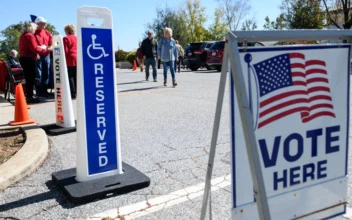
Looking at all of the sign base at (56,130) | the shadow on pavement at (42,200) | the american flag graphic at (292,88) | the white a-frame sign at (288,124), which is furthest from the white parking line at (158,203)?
the sign base at (56,130)

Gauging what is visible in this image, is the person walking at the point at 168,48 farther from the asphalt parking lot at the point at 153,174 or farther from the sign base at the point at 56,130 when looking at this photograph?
the sign base at the point at 56,130

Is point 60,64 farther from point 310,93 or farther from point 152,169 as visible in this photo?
point 310,93

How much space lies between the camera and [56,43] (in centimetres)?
557

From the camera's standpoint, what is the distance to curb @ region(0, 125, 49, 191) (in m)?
3.21

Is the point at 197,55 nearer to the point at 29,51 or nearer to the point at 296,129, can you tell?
the point at 29,51

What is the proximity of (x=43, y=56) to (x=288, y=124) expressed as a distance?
304 inches

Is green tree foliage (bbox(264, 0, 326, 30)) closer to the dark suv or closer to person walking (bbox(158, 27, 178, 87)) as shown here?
the dark suv

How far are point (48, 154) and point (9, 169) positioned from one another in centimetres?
85

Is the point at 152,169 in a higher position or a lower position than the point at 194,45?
lower

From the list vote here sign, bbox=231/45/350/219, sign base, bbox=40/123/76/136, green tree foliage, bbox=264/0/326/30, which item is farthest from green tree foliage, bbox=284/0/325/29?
vote here sign, bbox=231/45/350/219

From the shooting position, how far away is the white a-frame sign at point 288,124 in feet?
5.70

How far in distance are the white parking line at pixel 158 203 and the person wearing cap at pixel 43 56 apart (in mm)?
6309

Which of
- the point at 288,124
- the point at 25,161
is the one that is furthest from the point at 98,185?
the point at 288,124

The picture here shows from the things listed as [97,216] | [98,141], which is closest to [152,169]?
[98,141]
